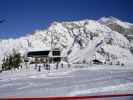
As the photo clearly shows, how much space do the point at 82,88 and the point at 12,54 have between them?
9.98 ft

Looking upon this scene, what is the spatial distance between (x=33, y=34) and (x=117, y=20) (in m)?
0.84

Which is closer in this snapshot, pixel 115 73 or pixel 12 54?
pixel 115 73

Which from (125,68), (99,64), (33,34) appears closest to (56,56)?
(33,34)

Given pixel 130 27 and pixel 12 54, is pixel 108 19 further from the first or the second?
pixel 12 54

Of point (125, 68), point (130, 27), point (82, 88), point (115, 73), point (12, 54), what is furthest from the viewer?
point (12, 54)

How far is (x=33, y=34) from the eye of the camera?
94.3 inches

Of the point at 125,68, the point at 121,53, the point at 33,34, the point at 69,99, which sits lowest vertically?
the point at 69,99

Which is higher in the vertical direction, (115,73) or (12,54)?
(12,54)

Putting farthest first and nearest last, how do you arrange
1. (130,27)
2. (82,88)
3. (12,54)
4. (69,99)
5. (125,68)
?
1. (12,54)
2. (125,68)
3. (130,27)
4. (82,88)
5. (69,99)

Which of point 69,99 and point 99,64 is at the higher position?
point 99,64

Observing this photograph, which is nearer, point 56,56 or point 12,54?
point 56,56

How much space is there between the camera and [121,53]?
267cm

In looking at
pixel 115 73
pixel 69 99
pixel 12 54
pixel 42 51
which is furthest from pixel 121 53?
pixel 12 54

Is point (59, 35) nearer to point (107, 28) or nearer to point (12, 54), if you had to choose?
point (107, 28)
